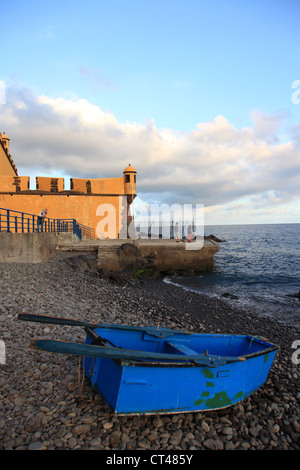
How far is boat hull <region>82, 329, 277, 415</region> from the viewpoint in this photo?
331 centimetres

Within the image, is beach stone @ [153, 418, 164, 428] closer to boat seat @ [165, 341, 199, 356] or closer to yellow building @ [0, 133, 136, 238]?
boat seat @ [165, 341, 199, 356]

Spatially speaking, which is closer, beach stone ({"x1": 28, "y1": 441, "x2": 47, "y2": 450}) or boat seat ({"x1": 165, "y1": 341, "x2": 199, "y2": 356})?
beach stone ({"x1": 28, "y1": 441, "x2": 47, "y2": 450})

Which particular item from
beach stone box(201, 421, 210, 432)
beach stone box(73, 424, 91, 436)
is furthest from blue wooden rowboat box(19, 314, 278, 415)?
beach stone box(73, 424, 91, 436)

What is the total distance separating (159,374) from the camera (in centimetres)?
341

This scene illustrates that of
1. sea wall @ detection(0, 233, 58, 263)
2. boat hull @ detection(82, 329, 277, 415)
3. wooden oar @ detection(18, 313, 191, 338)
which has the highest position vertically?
sea wall @ detection(0, 233, 58, 263)

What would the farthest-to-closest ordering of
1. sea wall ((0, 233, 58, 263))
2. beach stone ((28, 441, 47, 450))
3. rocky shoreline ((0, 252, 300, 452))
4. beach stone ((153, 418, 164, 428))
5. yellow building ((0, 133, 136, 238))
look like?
yellow building ((0, 133, 136, 238)) < sea wall ((0, 233, 58, 263)) < beach stone ((153, 418, 164, 428)) < rocky shoreline ((0, 252, 300, 452)) < beach stone ((28, 441, 47, 450))

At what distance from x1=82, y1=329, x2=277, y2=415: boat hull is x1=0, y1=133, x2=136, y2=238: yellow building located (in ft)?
72.3

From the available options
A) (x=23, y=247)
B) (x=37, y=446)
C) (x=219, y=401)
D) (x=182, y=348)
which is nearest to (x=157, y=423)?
(x=219, y=401)

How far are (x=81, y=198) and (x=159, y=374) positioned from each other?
23.4 metres

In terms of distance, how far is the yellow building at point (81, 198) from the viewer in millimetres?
24844

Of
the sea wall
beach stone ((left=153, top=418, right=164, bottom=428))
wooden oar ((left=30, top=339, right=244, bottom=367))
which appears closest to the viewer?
wooden oar ((left=30, top=339, right=244, bottom=367))

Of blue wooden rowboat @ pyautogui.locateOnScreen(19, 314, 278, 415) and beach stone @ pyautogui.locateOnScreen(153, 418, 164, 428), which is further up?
blue wooden rowboat @ pyautogui.locateOnScreen(19, 314, 278, 415)

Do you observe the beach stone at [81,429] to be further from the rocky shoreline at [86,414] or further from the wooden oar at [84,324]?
the wooden oar at [84,324]
